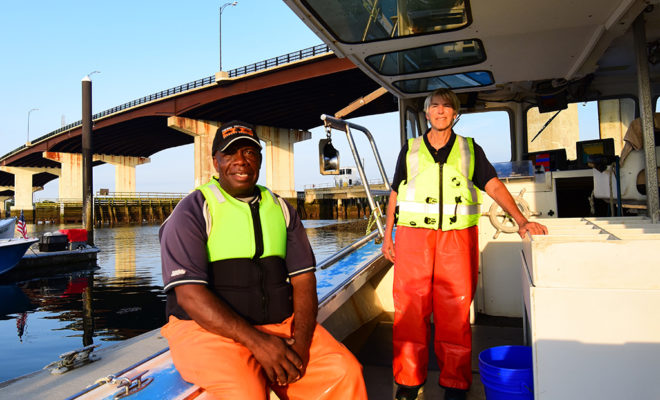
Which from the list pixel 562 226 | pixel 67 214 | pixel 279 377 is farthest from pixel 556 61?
pixel 67 214

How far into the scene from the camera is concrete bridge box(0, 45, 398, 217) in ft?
80.2

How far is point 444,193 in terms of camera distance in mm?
2590

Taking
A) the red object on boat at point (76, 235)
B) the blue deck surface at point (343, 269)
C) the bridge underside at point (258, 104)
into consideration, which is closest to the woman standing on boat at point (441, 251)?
the blue deck surface at point (343, 269)

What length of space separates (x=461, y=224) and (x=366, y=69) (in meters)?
1.94

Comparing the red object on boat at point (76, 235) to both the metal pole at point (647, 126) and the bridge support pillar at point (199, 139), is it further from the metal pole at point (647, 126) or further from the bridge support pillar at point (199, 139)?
the metal pole at point (647, 126)

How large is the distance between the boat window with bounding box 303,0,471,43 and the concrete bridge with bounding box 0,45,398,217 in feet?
45.6

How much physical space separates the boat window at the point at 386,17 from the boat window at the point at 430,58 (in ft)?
1.17

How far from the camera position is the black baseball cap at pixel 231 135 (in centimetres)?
190

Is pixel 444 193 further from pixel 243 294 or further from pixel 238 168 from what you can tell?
pixel 243 294

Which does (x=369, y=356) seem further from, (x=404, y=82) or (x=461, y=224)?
(x=404, y=82)

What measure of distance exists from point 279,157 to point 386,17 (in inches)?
1213

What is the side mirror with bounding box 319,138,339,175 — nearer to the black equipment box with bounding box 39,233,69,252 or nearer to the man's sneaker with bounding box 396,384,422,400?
the man's sneaker with bounding box 396,384,422,400

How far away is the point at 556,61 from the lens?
12.8 ft

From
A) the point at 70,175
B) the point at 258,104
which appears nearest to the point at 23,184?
the point at 70,175
